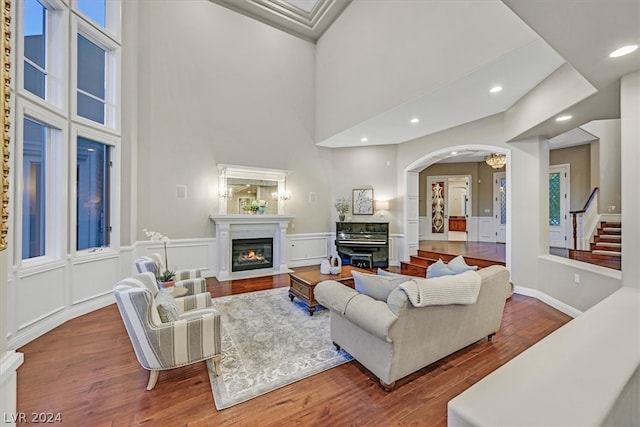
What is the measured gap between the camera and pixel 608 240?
17.5 ft

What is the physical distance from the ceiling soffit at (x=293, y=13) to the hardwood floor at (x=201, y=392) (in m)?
7.01

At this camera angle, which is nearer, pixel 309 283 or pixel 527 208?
pixel 309 283

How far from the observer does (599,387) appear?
40.3 inches

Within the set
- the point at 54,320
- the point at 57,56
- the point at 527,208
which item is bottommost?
the point at 54,320

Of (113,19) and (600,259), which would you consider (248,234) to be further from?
(600,259)

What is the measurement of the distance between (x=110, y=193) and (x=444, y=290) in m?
4.93

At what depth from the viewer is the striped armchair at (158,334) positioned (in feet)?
6.38

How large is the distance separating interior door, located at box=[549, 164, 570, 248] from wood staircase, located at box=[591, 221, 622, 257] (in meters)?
1.50

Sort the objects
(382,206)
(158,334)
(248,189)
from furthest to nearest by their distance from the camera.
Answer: (382,206) → (248,189) → (158,334)

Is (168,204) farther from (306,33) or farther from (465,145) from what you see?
(465,145)

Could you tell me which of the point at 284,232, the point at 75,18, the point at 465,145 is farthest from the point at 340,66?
the point at 75,18

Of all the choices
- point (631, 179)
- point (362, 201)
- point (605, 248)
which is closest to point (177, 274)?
point (362, 201)

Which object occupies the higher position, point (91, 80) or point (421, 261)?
point (91, 80)

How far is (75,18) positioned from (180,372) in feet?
15.4
